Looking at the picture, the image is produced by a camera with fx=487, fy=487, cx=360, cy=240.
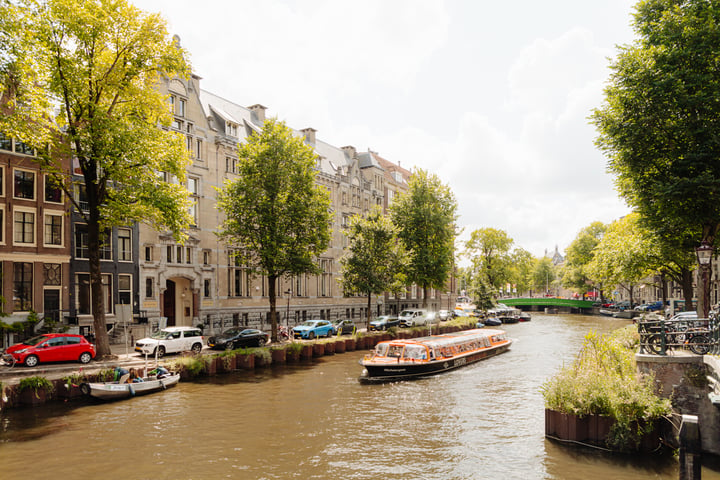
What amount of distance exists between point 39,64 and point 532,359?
35115 millimetres

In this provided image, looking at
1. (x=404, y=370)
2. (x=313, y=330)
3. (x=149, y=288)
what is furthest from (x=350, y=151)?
(x=404, y=370)

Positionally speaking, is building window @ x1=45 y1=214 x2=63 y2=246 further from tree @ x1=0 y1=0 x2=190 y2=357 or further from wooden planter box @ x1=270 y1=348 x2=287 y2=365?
wooden planter box @ x1=270 y1=348 x2=287 y2=365

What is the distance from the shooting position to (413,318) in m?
51.6

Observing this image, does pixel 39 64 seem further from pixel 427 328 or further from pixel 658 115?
pixel 427 328

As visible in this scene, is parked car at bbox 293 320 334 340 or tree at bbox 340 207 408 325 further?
tree at bbox 340 207 408 325

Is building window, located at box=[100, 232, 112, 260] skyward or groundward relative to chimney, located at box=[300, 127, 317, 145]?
groundward

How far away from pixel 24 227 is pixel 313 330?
21.7 m

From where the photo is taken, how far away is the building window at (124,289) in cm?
3672

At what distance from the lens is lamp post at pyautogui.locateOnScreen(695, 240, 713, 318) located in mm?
18766

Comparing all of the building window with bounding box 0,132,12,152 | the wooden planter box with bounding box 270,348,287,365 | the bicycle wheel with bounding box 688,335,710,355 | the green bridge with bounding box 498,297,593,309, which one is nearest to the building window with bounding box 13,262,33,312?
A: the building window with bounding box 0,132,12,152

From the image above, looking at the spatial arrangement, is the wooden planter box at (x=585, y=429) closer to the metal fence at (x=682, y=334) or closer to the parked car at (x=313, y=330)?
the metal fence at (x=682, y=334)

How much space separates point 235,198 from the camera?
A: 112 ft

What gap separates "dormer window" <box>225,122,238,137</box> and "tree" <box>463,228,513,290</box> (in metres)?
55.8

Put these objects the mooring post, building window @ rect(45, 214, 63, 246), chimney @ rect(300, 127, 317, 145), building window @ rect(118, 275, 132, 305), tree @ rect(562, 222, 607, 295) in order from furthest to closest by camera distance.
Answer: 1. tree @ rect(562, 222, 607, 295)
2. chimney @ rect(300, 127, 317, 145)
3. building window @ rect(118, 275, 132, 305)
4. building window @ rect(45, 214, 63, 246)
5. the mooring post
